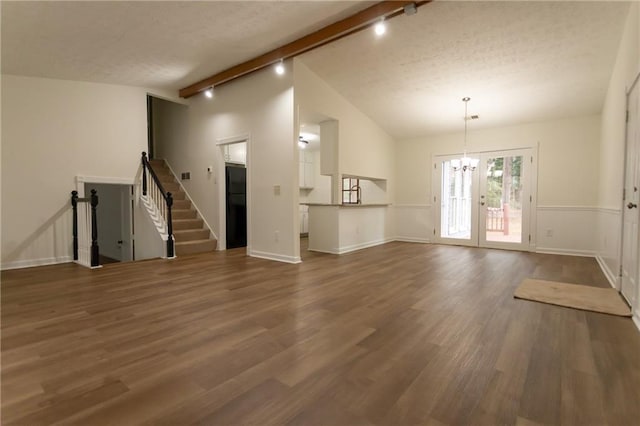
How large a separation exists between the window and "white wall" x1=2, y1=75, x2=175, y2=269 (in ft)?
17.0

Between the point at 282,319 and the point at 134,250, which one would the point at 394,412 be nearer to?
the point at 282,319

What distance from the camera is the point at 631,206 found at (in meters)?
2.86

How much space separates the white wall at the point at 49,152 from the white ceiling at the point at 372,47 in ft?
1.01

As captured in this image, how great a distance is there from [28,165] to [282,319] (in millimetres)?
4982

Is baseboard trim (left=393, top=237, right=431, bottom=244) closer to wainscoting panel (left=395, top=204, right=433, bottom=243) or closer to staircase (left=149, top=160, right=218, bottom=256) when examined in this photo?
wainscoting panel (left=395, top=204, right=433, bottom=243)

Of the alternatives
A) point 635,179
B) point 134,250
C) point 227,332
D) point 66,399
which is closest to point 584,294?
point 635,179

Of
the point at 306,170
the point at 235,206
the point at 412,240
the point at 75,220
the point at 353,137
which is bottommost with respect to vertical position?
the point at 412,240

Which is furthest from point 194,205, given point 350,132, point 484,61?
point 484,61

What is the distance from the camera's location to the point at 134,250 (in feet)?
20.3

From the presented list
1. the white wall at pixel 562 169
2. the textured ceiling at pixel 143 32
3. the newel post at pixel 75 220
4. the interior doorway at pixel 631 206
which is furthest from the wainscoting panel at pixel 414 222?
the newel post at pixel 75 220

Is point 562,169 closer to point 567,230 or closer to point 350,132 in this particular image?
point 567,230

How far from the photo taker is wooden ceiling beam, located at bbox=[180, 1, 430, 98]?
3557 mm

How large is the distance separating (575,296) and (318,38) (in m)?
4.30

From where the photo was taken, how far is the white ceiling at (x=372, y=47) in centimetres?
344
